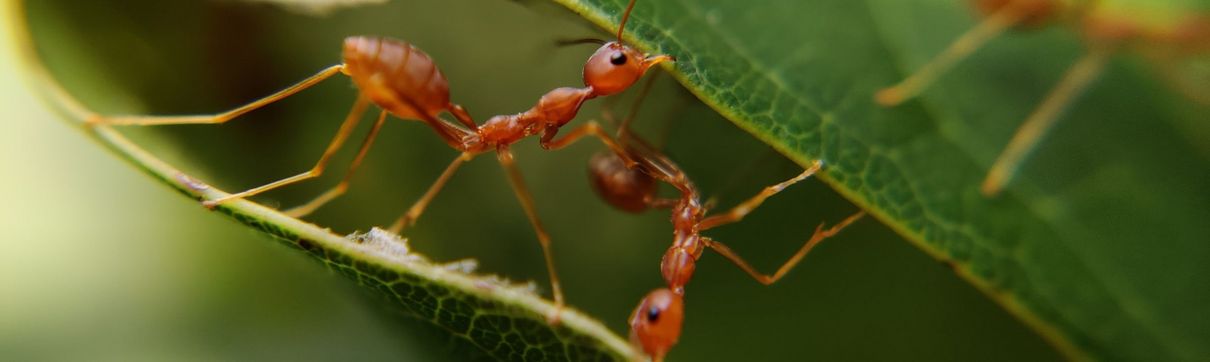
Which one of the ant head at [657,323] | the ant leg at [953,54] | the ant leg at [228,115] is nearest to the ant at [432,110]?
the ant leg at [228,115]

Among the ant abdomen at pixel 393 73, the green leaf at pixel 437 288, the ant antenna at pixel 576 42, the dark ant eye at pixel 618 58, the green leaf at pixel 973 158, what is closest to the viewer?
the green leaf at pixel 437 288

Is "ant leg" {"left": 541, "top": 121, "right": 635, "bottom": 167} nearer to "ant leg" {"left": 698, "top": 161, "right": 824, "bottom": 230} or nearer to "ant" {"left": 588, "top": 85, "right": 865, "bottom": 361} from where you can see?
"ant" {"left": 588, "top": 85, "right": 865, "bottom": 361}

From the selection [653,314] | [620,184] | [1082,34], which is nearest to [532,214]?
[620,184]

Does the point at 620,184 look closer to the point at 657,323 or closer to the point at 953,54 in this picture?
the point at 657,323

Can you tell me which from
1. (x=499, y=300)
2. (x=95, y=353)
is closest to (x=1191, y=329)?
(x=499, y=300)

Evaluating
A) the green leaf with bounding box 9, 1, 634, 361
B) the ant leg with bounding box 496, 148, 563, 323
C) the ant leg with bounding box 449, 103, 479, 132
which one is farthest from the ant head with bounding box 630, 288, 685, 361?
the ant leg with bounding box 449, 103, 479, 132

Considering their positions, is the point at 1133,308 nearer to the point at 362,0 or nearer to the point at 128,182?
the point at 362,0

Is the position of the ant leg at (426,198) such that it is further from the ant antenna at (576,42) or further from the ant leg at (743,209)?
the ant leg at (743,209)
